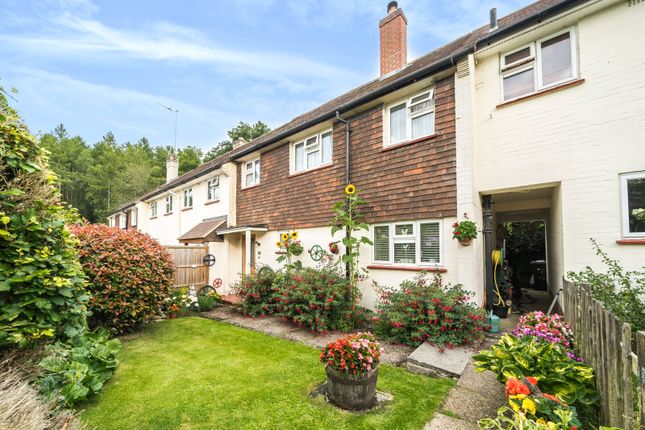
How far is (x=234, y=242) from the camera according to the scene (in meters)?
12.1

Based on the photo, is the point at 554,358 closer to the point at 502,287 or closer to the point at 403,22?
the point at 502,287

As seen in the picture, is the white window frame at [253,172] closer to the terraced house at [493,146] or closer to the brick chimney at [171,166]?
the terraced house at [493,146]

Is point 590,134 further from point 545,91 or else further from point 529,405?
point 529,405

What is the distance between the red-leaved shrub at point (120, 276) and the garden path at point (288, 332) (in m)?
2.20

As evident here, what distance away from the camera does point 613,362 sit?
2264 millimetres

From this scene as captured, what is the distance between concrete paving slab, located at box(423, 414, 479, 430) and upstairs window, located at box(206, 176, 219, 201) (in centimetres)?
1252

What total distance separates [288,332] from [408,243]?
11.8 ft

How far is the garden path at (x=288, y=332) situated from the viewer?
5.16 m

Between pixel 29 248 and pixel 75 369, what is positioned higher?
pixel 29 248

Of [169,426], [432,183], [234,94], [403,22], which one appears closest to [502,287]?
[432,183]

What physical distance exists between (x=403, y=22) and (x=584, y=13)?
5468 millimetres

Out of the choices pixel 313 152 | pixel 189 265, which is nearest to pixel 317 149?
pixel 313 152

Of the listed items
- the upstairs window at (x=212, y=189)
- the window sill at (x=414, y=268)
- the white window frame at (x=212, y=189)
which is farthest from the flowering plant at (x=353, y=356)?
the upstairs window at (x=212, y=189)

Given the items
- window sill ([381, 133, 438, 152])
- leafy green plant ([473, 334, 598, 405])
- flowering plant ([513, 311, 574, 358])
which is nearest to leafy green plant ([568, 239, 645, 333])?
flowering plant ([513, 311, 574, 358])
